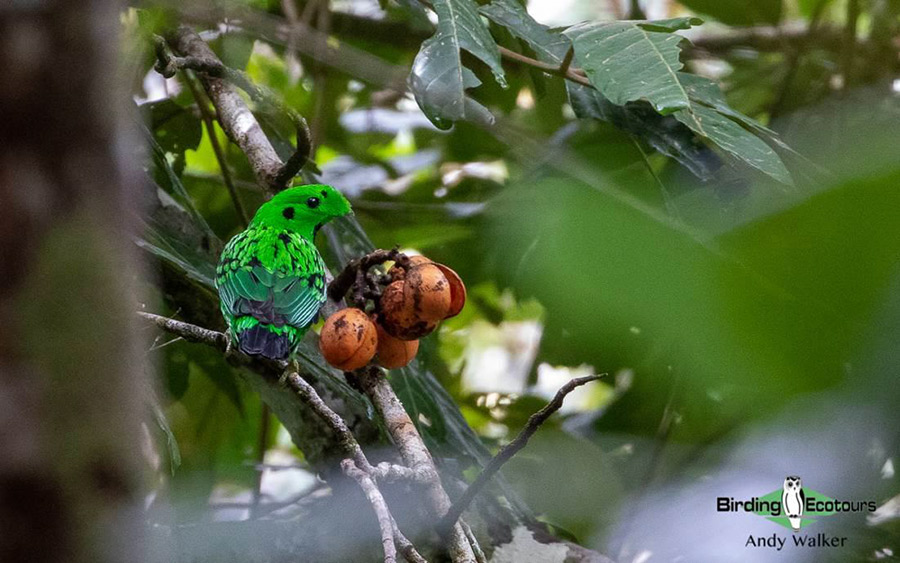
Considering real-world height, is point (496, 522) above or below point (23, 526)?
below

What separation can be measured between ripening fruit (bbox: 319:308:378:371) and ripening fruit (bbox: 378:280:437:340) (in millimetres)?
49

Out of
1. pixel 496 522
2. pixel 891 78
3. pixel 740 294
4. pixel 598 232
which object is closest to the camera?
pixel 740 294

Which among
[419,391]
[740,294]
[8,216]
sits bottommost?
[419,391]

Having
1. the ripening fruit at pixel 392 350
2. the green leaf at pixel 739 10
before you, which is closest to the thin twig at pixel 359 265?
the ripening fruit at pixel 392 350

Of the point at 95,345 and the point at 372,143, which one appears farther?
the point at 372,143

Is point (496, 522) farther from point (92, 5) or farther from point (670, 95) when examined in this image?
point (92, 5)

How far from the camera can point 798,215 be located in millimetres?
1395

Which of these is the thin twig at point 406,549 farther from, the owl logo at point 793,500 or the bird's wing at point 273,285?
the owl logo at point 793,500

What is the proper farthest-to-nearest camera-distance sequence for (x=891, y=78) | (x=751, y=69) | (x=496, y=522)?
(x=751, y=69)
(x=891, y=78)
(x=496, y=522)

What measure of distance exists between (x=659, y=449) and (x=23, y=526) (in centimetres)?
292

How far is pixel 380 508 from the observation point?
1312 mm

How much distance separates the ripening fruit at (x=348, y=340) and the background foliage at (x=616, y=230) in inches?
15.1

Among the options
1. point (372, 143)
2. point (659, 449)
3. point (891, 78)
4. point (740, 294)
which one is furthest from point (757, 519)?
point (372, 143)

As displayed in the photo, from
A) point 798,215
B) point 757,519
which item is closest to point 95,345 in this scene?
point 798,215
